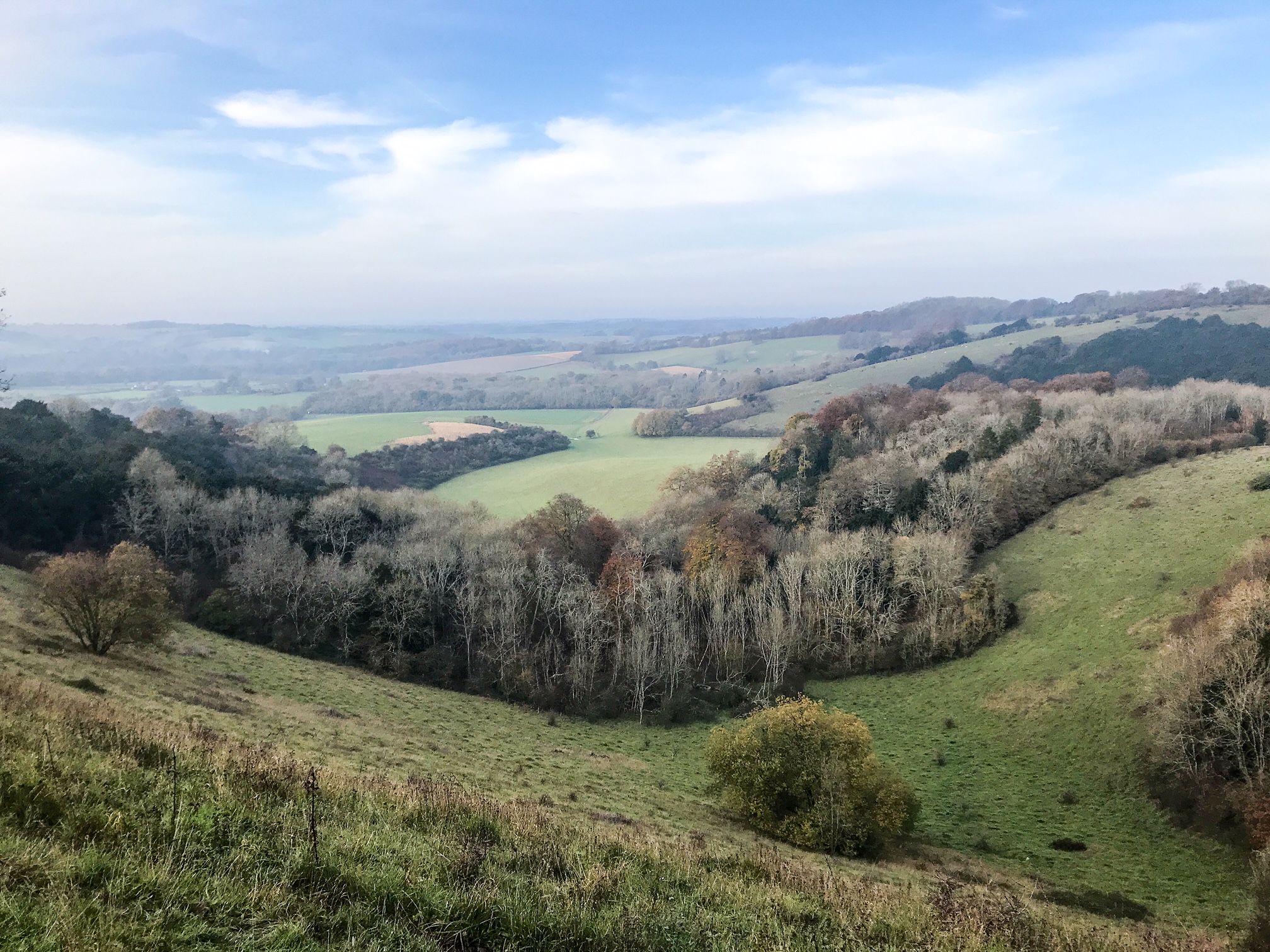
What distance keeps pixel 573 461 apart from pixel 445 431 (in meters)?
27.7

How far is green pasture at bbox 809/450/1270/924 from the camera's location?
2888 cm

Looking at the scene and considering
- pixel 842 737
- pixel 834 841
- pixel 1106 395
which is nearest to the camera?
pixel 834 841

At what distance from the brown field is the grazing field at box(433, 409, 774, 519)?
1264cm

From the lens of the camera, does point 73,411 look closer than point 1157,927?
No

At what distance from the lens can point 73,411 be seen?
85.1 metres

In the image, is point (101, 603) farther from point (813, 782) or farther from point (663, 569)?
point (663, 569)

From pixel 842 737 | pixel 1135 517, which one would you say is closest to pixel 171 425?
pixel 842 737

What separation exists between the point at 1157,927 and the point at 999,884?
4413mm

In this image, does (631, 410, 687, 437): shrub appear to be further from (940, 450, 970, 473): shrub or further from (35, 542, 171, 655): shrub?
(35, 542, 171, 655): shrub

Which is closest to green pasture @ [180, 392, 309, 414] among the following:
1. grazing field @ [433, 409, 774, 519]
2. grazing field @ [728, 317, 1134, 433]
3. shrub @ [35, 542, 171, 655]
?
grazing field @ [433, 409, 774, 519]

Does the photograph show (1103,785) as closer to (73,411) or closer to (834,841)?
(834,841)

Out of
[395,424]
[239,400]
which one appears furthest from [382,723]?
[239,400]

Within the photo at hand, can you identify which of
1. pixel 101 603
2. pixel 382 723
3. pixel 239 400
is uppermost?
pixel 239 400

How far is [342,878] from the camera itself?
8289mm
